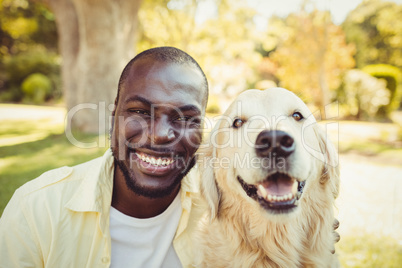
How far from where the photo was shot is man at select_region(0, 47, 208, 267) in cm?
197

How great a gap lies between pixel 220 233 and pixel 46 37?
24602 mm

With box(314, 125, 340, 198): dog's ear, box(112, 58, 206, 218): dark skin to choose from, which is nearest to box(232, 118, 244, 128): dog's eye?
box(112, 58, 206, 218): dark skin

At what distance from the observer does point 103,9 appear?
7727 mm

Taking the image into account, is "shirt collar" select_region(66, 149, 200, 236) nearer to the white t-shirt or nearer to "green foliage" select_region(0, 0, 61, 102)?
the white t-shirt

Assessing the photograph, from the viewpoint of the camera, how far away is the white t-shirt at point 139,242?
7.30 feet

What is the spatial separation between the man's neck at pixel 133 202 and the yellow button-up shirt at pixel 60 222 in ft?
0.33

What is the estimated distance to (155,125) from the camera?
6.98 feet

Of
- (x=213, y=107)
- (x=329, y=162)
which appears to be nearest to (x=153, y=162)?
(x=329, y=162)

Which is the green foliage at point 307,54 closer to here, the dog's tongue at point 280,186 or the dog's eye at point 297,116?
the dog's eye at point 297,116

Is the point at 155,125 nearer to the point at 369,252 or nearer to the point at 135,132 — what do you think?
the point at 135,132

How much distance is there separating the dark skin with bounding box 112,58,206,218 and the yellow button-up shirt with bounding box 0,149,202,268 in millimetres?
255

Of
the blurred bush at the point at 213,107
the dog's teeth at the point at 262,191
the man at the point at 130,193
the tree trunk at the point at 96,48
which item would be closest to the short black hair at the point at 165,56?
the man at the point at 130,193

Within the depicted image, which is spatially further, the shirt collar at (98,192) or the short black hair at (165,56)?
the short black hair at (165,56)

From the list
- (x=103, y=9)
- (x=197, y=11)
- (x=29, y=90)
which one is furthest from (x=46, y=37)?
(x=103, y=9)
